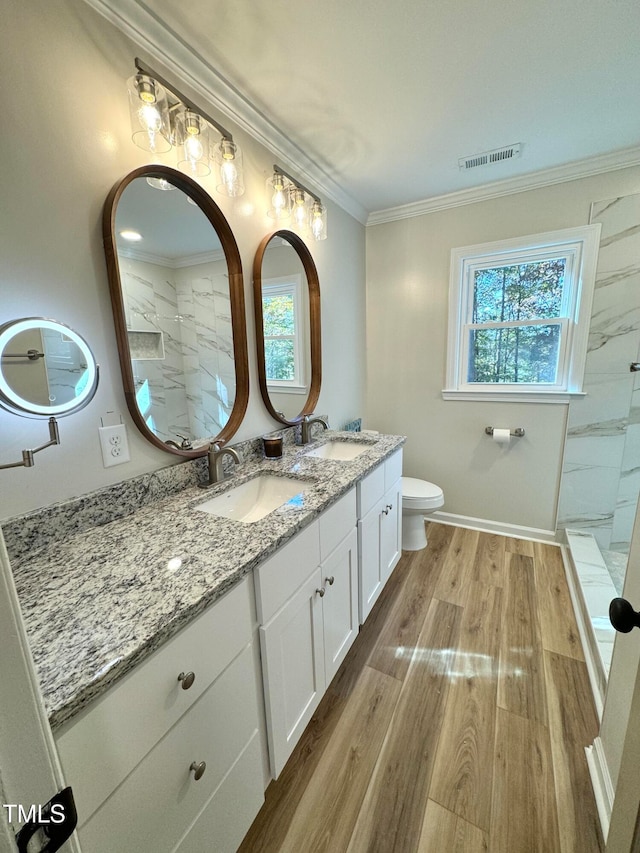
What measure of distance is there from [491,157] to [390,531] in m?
2.19

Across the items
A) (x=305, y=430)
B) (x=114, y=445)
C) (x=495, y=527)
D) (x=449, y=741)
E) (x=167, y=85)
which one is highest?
(x=167, y=85)

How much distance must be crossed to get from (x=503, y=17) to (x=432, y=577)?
2.53 m

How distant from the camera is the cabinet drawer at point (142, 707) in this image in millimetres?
554

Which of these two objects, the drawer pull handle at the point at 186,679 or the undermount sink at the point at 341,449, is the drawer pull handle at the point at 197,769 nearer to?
the drawer pull handle at the point at 186,679

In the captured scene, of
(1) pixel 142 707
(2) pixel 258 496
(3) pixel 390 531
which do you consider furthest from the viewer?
(3) pixel 390 531

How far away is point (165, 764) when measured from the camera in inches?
27.5

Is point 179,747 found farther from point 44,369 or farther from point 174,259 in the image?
point 174,259

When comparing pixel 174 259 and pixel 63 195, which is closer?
pixel 63 195

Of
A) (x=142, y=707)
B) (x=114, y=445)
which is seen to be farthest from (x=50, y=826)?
(x=114, y=445)

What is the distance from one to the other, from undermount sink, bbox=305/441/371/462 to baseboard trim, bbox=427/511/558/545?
121 centimetres

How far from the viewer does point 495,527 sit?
8.59ft

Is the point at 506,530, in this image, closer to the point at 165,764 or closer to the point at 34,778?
the point at 165,764

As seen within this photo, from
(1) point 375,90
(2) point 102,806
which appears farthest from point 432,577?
(1) point 375,90

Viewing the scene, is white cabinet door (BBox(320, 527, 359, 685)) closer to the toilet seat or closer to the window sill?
the toilet seat
